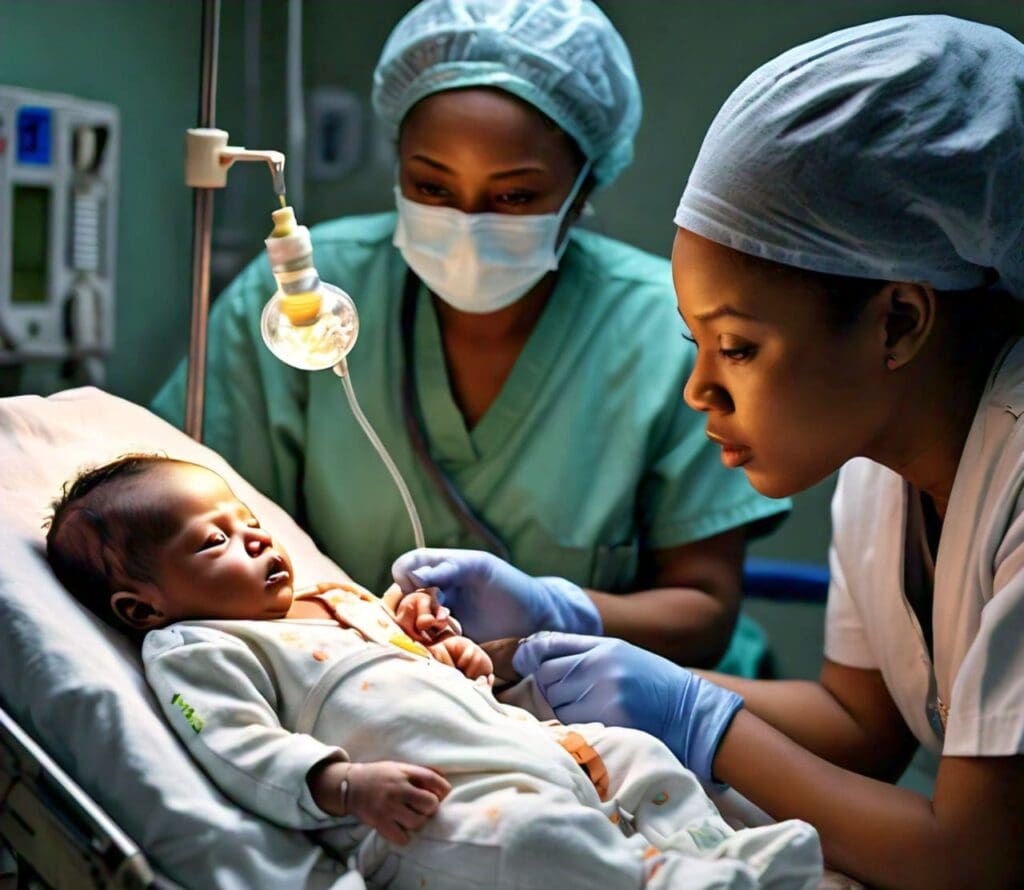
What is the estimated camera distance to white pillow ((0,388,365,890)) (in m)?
1.12

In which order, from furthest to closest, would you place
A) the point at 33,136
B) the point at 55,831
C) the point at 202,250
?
the point at 33,136 → the point at 202,250 → the point at 55,831

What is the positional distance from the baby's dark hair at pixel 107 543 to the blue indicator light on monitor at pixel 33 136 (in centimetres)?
127

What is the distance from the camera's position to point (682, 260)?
4.44ft

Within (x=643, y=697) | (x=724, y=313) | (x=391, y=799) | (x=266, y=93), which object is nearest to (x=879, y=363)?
(x=724, y=313)

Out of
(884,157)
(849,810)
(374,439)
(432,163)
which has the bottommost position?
(849,810)

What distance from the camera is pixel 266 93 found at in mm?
3094

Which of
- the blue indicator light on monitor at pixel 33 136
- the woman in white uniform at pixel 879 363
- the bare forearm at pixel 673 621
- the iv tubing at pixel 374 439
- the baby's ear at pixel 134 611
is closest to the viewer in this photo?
the woman in white uniform at pixel 879 363

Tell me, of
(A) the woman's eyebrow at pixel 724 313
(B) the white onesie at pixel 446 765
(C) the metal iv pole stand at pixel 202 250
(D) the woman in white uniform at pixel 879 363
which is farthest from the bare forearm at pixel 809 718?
(C) the metal iv pole stand at pixel 202 250

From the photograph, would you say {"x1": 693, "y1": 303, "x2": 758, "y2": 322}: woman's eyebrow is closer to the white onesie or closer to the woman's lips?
the woman's lips

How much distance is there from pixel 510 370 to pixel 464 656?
2.33 ft

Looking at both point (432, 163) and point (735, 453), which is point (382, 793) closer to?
point (735, 453)

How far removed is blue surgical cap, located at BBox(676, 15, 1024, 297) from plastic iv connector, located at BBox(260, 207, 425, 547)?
405mm

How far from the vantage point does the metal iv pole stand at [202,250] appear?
5.28 feet

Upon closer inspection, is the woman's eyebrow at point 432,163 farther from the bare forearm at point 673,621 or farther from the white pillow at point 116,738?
the white pillow at point 116,738
